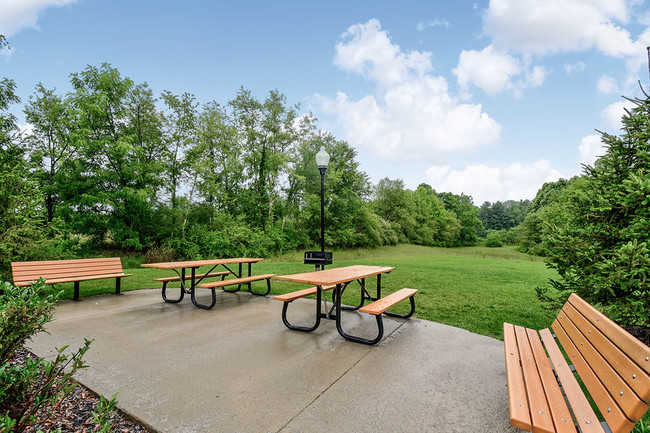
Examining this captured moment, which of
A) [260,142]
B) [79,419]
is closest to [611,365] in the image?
[79,419]

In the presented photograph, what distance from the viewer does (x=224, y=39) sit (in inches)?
544

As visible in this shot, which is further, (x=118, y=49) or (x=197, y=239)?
(x=197, y=239)

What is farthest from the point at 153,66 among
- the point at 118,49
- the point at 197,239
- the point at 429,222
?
the point at 429,222

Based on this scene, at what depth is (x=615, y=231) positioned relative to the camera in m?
3.34

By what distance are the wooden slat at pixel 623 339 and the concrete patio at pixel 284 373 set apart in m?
0.97

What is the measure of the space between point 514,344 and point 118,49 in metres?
17.9

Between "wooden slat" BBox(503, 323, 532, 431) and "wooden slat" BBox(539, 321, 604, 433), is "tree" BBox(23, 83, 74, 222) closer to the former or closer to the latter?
"wooden slat" BBox(503, 323, 532, 431)

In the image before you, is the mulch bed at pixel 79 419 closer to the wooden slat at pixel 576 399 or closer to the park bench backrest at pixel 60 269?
the wooden slat at pixel 576 399

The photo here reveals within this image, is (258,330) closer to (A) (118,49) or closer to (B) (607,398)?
(B) (607,398)

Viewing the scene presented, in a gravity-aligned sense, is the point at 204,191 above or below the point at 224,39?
below

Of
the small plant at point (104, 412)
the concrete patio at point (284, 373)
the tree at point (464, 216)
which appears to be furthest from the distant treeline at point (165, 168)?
the tree at point (464, 216)

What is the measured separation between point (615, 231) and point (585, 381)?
250 cm

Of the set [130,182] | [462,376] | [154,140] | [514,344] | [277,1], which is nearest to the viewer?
[514,344]

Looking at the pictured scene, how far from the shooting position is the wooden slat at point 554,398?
1.43 meters
